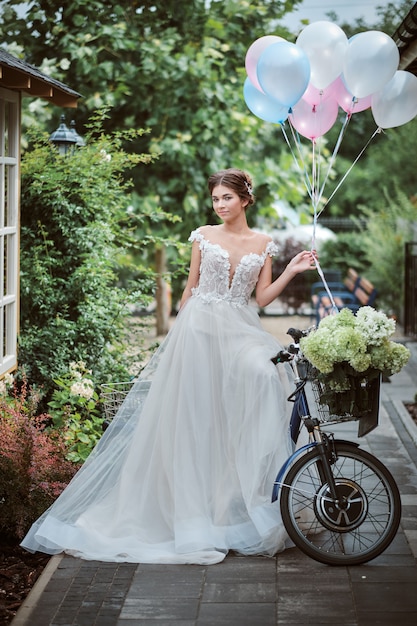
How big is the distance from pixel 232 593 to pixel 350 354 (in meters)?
1.21

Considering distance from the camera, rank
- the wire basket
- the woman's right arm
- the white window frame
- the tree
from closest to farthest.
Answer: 1. the woman's right arm
2. the wire basket
3. the white window frame
4. the tree

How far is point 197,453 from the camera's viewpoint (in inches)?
191

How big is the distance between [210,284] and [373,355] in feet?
4.00

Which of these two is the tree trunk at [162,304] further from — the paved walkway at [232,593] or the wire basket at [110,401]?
the paved walkway at [232,593]

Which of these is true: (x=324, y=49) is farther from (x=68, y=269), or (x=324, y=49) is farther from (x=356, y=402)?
(x=68, y=269)

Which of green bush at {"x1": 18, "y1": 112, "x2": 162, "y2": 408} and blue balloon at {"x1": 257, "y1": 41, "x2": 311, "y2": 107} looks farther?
green bush at {"x1": 18, "y1": 112, "x2": 162, "y2": 408}

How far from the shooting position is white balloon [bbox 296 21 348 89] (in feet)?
18.6

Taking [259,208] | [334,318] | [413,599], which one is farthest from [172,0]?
[413,599]

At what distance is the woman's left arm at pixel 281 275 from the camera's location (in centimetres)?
491

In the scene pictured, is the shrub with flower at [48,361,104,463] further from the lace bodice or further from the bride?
the lace bodice

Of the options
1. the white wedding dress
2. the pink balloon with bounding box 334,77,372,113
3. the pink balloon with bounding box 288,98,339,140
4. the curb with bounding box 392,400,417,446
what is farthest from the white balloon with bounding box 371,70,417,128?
the curb with bounding box 392,400,417,446

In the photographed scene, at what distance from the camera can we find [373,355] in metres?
4.27

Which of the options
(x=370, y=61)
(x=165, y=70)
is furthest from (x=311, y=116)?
(x=165, y=70)

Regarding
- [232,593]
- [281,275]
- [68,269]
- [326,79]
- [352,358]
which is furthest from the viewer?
[68,269]
